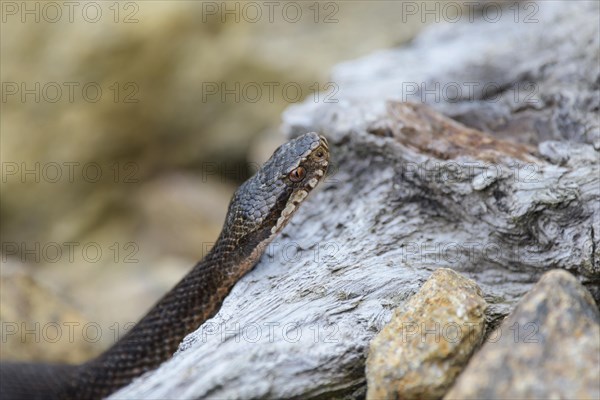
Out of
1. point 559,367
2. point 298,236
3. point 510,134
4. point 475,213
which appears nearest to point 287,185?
point 298,236

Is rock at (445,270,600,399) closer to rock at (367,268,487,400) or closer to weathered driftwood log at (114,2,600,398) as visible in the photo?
rock at (367,268,487,400)

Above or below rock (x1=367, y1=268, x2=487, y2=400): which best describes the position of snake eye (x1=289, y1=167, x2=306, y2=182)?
above

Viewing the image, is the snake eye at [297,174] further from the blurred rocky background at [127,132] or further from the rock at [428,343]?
the blurred rocky background at [127,132]

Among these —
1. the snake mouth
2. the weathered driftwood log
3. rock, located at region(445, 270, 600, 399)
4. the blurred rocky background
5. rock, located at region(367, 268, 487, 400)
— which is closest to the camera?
rock, located at region(445, 270, 600, 399)

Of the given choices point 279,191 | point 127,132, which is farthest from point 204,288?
point 127,132

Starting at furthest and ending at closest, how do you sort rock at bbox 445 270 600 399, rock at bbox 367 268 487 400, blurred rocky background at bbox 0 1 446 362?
blurred rocky background at bbox 0 1 446 362 < rock at bbox 367 268 487 400 < rock at bbox 445 270 600 399

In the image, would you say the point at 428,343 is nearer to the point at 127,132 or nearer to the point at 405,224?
the point at 405,224

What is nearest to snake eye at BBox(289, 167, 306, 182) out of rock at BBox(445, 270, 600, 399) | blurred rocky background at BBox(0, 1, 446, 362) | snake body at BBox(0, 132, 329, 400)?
snake body at BBox(0, 132, 329, 400)
